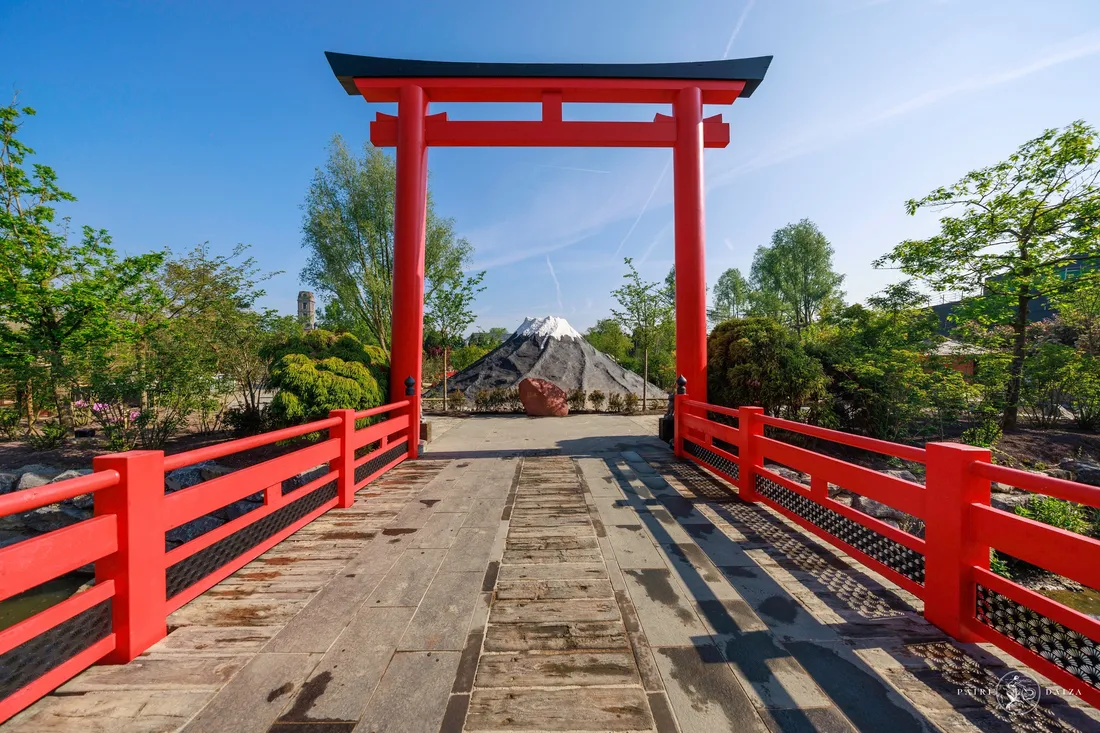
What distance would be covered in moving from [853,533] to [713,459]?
97.1 inches

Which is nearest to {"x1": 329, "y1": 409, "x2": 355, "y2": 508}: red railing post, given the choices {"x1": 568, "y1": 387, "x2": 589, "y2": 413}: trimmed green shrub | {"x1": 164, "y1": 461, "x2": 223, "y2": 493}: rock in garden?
{"x1": 164, "y1": 461, "x2": 223, "y2": 493}: rock in garden

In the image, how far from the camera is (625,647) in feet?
6.66

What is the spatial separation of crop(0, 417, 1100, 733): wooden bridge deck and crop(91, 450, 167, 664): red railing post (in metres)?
0.13

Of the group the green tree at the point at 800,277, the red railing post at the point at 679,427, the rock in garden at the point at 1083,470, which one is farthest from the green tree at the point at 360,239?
the green tree at the point at 800,277

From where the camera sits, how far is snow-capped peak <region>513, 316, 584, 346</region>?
711 inches

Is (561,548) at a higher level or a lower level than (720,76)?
lower

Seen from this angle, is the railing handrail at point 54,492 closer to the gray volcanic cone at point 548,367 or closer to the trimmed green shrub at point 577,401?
the trimmed green shrub at point 577,401

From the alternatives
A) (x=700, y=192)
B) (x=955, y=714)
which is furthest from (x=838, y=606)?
(x=700, y=192)

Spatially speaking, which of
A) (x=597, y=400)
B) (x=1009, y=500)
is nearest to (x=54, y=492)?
(x=1009, y=500)

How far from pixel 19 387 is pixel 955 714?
13.9 metres

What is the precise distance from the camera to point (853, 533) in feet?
9.66

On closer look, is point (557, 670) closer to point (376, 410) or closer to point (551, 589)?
point (551, 589)

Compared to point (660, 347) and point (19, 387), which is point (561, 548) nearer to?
point (19, 387)

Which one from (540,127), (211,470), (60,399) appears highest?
(540,127)
